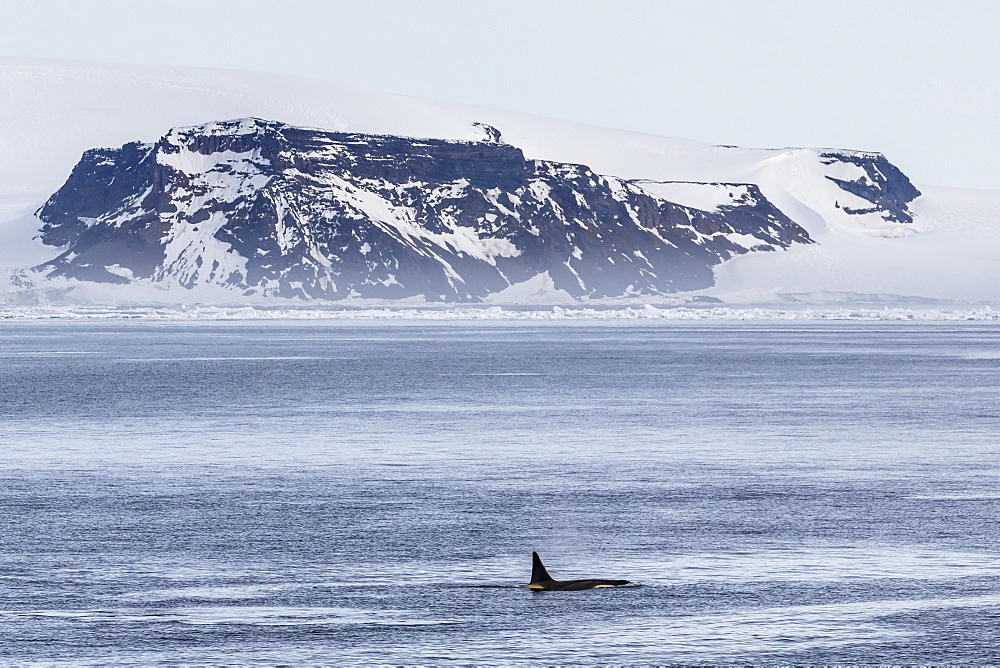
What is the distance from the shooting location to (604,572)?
1742 centimetres

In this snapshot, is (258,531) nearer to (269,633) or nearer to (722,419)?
(269,633)

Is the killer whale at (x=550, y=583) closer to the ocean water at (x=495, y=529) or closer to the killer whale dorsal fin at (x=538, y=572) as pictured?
the killer whale dorsal fin at (x=538, y=572)

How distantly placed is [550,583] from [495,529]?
160 inches

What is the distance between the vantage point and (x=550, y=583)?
16359 millimetres

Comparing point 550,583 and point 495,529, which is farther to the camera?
point 495,529

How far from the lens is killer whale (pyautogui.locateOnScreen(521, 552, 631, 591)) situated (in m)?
16.3

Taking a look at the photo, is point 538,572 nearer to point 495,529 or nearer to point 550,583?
point 550,583

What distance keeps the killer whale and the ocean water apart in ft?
0.63

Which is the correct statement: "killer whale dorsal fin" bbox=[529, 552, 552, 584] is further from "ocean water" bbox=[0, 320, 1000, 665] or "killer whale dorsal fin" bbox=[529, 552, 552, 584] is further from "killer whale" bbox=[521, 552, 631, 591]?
"ocean water" bbox=[0, 320, 1000, 665]

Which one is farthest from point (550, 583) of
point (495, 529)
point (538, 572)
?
point (495, 529)

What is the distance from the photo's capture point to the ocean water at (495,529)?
47.3ft

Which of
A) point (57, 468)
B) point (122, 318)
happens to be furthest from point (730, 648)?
point (122, 318)

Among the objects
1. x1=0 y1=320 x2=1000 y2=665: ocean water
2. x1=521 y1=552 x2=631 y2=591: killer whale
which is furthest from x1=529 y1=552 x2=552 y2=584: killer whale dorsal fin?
x1=0 y1=320 x2=1000 y2=665: ocean water

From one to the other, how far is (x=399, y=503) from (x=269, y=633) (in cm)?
825
